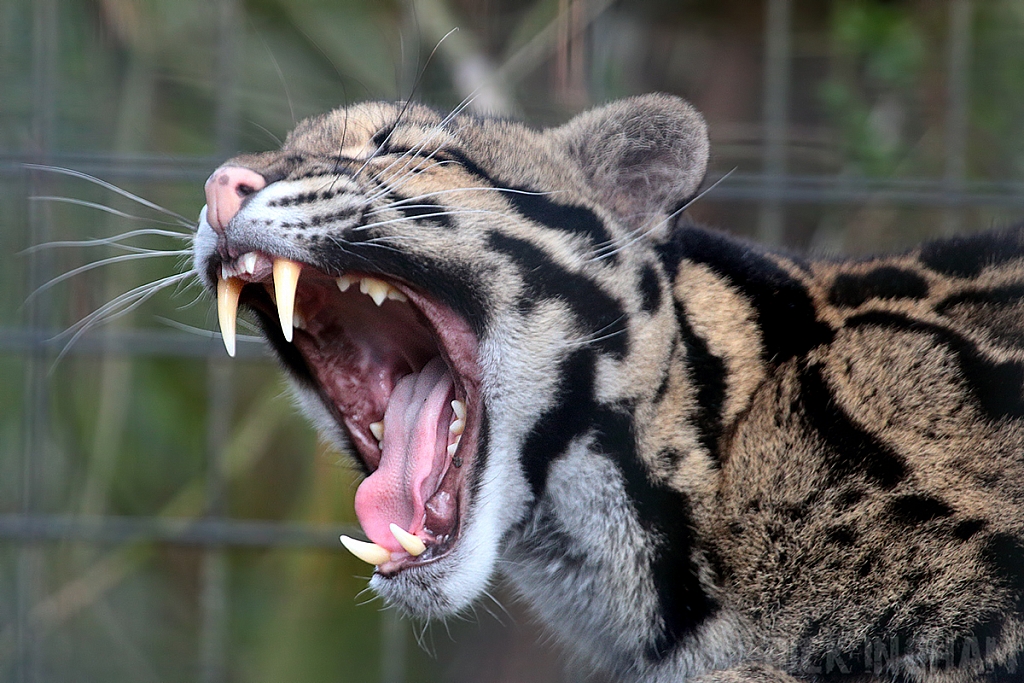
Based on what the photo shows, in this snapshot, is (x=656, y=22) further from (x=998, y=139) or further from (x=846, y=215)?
(x=998, y=139)

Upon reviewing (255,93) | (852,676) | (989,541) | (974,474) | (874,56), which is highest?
(874,56)

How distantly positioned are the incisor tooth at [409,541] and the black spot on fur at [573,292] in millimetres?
497

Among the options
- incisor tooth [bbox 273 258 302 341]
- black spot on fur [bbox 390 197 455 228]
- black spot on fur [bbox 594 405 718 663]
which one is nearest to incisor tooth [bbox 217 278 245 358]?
incisor tooth [bbox 273 258 302 341]

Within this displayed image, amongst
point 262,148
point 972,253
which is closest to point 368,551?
point 972,253

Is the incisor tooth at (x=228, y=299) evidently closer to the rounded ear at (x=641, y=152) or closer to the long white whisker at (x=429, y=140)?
the long white whisker at (x=429, y=140)

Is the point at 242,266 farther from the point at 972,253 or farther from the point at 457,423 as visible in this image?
the point at 972,253

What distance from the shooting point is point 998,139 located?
3762mm

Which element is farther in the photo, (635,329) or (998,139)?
(998,139)

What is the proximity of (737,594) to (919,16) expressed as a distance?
3265 mm

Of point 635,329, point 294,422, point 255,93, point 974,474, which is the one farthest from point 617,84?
point 974,474

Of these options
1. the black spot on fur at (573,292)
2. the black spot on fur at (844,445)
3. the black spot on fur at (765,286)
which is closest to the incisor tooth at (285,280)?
the black spot on fur at (573,292)

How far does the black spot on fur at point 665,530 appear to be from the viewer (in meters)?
1.77

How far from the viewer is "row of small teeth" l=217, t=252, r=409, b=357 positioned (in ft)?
5.54

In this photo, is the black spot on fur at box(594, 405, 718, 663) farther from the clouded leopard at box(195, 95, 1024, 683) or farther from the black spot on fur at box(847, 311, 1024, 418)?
the black spot on fur at box(847, 311, 1024, 418)
